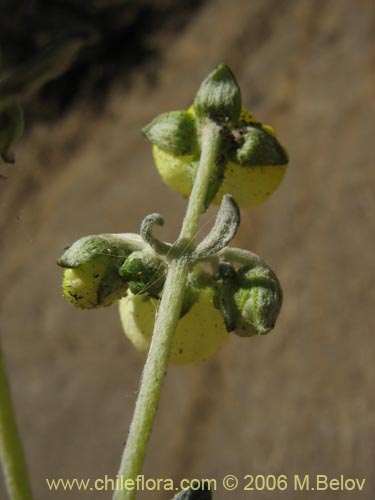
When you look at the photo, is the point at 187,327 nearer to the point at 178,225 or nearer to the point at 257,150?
the point at 257,150

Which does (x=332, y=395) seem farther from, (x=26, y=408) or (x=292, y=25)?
(x=292, y=25)

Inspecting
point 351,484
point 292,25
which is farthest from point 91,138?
point 351,484

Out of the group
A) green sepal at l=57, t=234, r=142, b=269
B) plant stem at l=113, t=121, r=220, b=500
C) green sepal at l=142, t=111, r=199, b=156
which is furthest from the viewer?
green sepal at l=142, t=111, r=199, b=156

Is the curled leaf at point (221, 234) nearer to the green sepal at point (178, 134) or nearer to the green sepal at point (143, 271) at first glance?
the green sepal at point (143, 271)

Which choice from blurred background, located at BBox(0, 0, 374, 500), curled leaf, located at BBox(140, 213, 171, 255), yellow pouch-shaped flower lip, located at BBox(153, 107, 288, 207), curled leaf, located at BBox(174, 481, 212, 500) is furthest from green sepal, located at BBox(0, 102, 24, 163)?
blurred background, located at BBox(0, 0, 374, 500)

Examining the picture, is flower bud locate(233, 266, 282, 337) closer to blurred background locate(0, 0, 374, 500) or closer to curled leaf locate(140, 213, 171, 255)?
curled leaf locate(140, 213, 171, 255)

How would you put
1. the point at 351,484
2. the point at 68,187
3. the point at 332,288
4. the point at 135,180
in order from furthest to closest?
the point at 68,187, the point at 135,180, the point at 332,288, the point at 351,484
